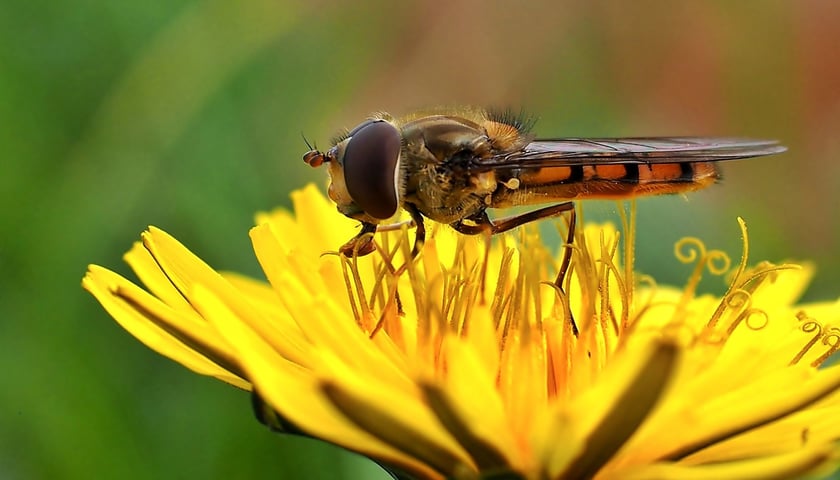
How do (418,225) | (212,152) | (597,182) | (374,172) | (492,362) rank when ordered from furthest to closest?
(212,152), (597,182), (418,225), (374,172), (492,362)

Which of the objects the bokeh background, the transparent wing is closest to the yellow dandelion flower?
the transparent wing

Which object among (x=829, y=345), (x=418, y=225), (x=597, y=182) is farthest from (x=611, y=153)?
(x=829, y=345)

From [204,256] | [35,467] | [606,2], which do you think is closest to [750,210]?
[606,2]

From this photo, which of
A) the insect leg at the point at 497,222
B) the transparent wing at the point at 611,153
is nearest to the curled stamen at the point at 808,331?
the transparent wing at the point at 611,153

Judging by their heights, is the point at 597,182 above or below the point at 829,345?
above

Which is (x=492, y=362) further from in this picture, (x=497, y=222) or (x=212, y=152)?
(x=212, y=152)

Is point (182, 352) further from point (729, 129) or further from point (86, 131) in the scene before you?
point (729, 129)
